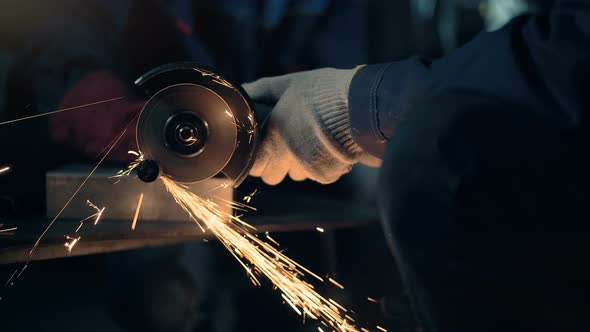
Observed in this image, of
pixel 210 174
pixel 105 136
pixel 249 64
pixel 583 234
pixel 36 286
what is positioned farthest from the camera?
pixel 249 64

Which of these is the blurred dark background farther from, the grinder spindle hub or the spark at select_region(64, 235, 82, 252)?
the grinder spindle hub

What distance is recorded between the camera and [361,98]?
1.08 metres

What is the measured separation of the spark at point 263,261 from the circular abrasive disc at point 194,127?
0.25 feet

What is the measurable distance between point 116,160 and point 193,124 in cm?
41

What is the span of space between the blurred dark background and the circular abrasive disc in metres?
0.35

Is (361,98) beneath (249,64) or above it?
beneath

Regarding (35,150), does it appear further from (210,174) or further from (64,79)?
(210,174)

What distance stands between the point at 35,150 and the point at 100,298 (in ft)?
1.49

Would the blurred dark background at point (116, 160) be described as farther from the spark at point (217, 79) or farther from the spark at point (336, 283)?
the spark at point (217, 79)

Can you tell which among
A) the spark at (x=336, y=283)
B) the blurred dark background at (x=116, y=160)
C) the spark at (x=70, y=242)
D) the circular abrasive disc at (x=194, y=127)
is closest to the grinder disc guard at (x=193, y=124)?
the circular abrasive disc at (x=194, y=127)

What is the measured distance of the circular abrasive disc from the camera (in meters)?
1.00

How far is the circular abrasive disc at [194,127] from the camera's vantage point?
1001 mm

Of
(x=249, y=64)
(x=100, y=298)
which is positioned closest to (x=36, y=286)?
(x=100, y=298)

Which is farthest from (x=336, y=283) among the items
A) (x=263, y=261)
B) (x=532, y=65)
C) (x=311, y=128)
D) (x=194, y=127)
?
(x=532, y=65)
